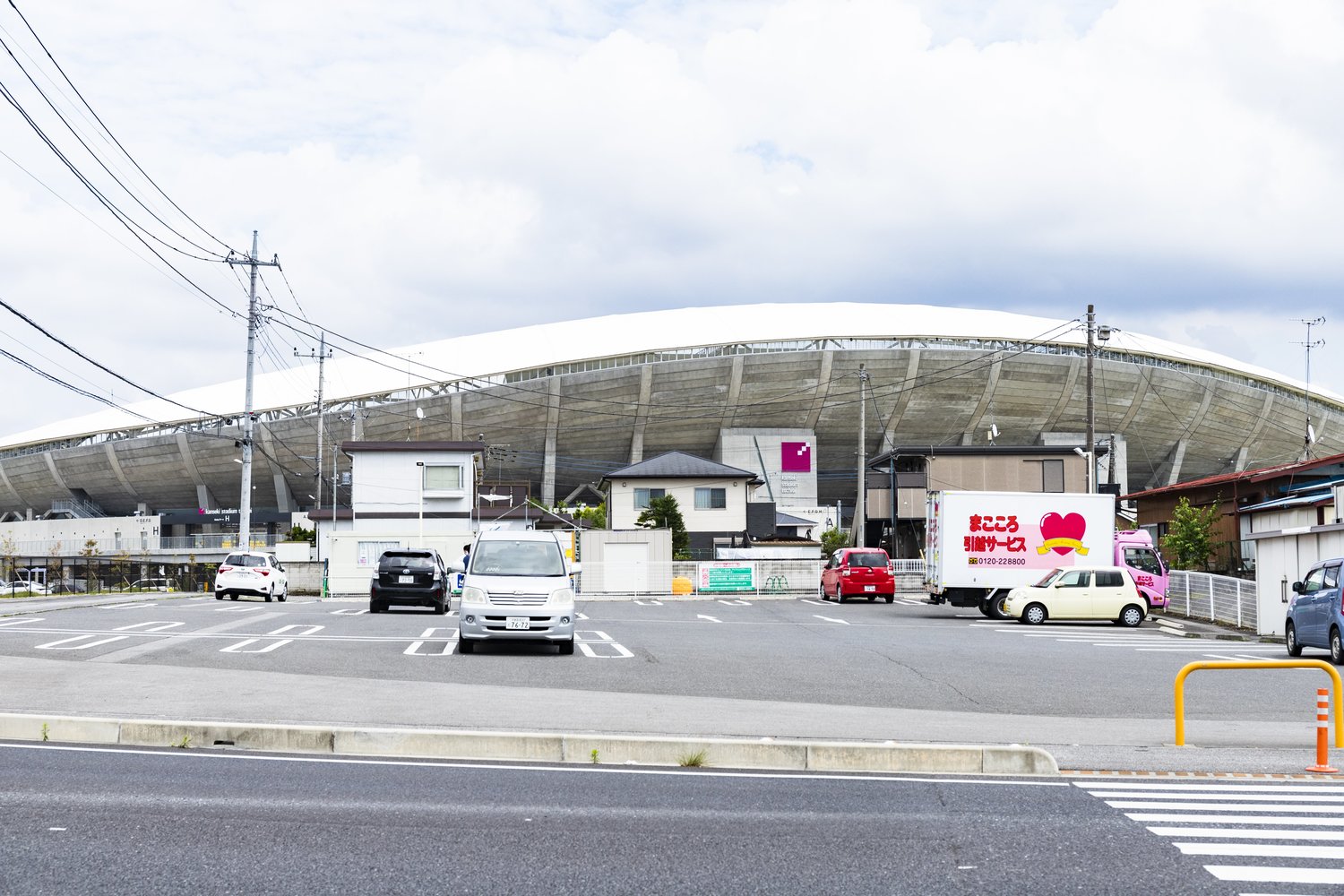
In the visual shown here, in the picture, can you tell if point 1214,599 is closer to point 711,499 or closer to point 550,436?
point 711,499

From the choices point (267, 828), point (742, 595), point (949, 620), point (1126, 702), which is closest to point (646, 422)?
point (742, 595)

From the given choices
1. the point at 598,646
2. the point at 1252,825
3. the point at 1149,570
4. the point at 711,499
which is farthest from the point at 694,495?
the point at 1252,825

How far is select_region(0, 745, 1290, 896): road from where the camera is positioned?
5762 mm

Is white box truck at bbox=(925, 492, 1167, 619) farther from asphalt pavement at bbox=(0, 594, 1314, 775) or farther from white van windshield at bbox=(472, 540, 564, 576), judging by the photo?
asphalt pavement at bbox=(0, 594, 1314, 775)

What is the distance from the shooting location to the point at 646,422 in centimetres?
8775

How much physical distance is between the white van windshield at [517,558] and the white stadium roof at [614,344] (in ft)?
212

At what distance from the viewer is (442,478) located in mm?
54812

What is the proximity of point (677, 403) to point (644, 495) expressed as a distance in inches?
894

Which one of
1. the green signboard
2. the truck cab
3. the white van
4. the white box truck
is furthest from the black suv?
the green signboard

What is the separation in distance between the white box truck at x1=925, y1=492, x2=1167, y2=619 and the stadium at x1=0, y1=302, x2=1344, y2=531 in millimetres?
52342

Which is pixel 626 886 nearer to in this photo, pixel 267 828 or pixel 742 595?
pixel 267 828

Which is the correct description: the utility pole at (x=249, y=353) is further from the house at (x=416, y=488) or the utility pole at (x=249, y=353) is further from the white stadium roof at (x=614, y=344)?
the white stadium roof at (x=614, y=344)

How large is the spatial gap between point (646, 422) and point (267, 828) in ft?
266

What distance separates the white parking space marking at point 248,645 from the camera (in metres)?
→ 18.5
